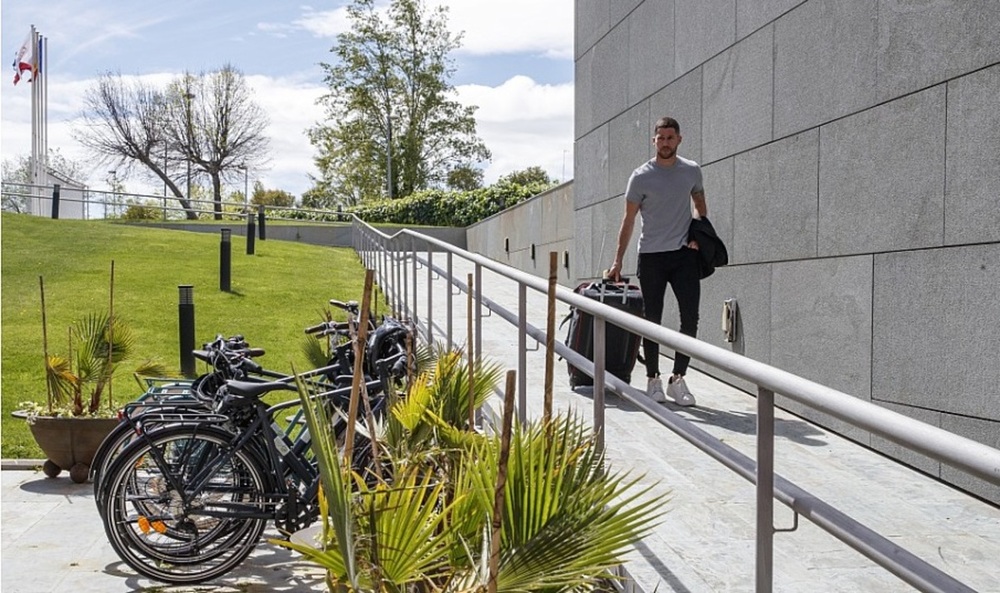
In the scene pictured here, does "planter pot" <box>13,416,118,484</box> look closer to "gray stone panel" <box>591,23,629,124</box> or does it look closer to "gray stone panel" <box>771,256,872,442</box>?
"gray stone panel" <box>771,256,872,442</box>

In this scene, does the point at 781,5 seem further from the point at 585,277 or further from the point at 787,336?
the point at 585,277

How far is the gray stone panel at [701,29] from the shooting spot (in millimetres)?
7879

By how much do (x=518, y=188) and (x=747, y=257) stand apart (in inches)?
1020

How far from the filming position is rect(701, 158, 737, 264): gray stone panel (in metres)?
7.85

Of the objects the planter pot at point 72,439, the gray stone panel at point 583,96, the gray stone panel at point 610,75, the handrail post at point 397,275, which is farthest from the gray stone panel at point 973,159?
the gray stone panel at point 583,96

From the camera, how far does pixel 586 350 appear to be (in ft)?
21.4

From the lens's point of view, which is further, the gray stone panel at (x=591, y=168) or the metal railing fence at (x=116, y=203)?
the metal railing fence at (x=116, y=203)

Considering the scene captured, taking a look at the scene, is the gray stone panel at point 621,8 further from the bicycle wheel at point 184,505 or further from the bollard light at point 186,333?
the bicycle wheel at point 184,505

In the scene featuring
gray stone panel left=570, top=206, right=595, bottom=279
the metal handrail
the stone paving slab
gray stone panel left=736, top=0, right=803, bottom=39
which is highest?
gray stone panel left=736, top=0, right=803, bottom=39

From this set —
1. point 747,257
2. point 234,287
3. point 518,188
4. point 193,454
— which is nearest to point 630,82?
point 747,257

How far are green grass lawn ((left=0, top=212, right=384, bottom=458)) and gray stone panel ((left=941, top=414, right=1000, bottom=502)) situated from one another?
6.45m

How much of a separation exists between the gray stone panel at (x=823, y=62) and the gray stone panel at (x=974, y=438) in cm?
188

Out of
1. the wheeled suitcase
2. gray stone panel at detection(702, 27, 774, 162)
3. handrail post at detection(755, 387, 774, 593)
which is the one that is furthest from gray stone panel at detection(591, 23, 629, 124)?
handrail post at detection(755, 387, 774, 593)

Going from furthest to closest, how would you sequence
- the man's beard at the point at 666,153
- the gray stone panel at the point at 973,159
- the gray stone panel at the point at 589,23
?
the gray stone panel at the point at 589,23
the man's beard at the point at 666,153
the gray stone panel at the point at 973,159
